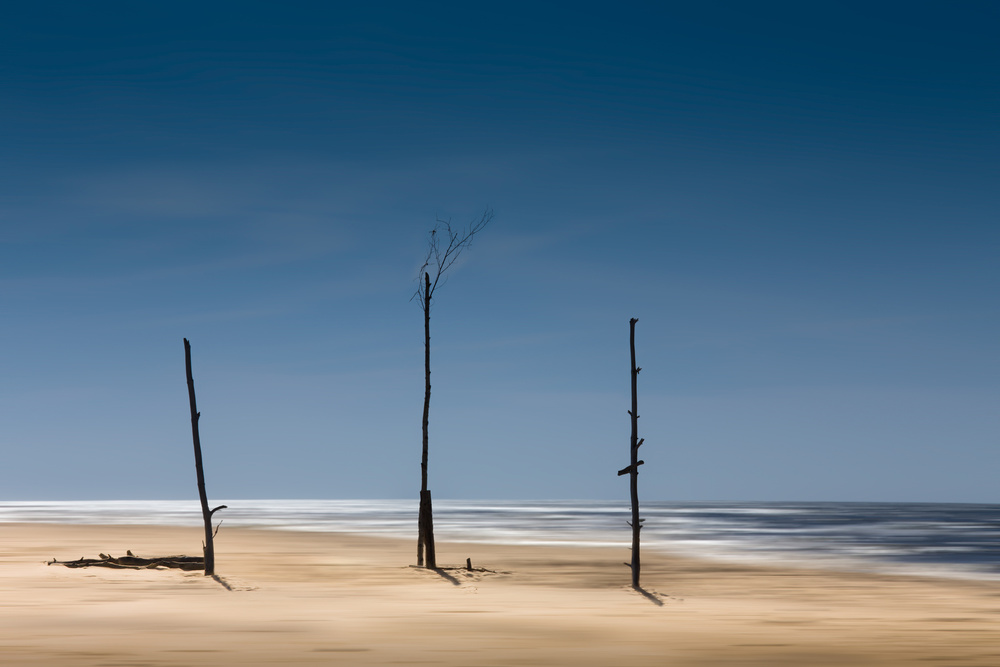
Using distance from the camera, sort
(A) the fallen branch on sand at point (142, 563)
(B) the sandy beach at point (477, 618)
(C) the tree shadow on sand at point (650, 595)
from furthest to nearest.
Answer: (A) the fallen branch on sand at point (142, 563)
(C) the tree shadow on sand at point (650, 595)
(B) the sandy beach at point (477, 618)

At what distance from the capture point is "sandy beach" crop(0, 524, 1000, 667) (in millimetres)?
11086

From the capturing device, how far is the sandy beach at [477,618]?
36.4ft

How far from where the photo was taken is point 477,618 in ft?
46.4

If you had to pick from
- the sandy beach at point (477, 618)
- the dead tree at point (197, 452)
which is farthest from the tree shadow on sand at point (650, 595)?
the dead tree at point (197, 452)

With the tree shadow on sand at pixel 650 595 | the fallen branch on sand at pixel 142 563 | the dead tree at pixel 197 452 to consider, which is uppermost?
the dead tree at pixel 197 452

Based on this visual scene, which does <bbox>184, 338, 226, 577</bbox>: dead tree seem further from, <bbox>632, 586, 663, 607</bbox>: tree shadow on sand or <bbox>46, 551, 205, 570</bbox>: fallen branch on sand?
<bbox>632, 586, 663, 607</bbox>: tree shadow on sand

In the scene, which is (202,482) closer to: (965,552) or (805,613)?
(805,613)

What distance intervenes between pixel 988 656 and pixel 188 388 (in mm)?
14468

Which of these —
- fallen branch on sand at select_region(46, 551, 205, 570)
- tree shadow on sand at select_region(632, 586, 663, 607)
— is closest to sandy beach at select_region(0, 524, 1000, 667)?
tree shadow on sand at select_region(632, 586, 663, 607)

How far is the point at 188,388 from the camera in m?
19.1

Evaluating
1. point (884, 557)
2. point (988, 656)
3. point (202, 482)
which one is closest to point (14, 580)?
point (202, 482)

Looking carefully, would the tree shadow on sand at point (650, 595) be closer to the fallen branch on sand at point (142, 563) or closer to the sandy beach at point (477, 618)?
the sandy beach at point (477, 618)

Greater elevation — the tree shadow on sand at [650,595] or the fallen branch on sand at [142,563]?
the fallen branch on sand at [142,563]

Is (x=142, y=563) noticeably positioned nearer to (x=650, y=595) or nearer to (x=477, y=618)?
(x=477, y=618)
